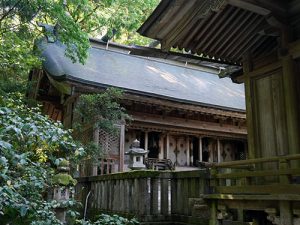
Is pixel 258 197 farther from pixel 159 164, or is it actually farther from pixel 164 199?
pixel 159 164

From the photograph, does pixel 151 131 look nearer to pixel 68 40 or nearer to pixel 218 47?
pixel 68 40

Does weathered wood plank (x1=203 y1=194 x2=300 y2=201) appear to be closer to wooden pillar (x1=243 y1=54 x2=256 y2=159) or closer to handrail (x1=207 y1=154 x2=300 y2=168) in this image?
handrail (x1=207 y1=154 x2=300 y2=168)

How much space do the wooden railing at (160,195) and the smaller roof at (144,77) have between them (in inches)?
182

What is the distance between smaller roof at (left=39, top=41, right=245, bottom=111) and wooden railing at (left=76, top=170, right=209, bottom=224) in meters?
4.62

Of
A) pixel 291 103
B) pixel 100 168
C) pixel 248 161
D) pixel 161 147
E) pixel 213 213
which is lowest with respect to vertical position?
pixel 213 213

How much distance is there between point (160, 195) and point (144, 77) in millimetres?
9834

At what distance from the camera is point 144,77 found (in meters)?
16.3

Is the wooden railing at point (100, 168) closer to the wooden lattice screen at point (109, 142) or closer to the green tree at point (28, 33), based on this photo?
the wooden lattice screen at point (109, 142)

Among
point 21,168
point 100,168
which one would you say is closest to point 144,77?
point 100,168

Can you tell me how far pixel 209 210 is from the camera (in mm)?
5715


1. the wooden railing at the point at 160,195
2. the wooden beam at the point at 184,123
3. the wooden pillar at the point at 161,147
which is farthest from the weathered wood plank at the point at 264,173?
the wooden pillar at the point at 161,147

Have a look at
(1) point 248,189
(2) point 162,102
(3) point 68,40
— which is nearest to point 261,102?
(1) point 248,189

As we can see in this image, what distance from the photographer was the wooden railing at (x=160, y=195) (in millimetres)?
6230

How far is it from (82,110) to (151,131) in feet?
15.2
